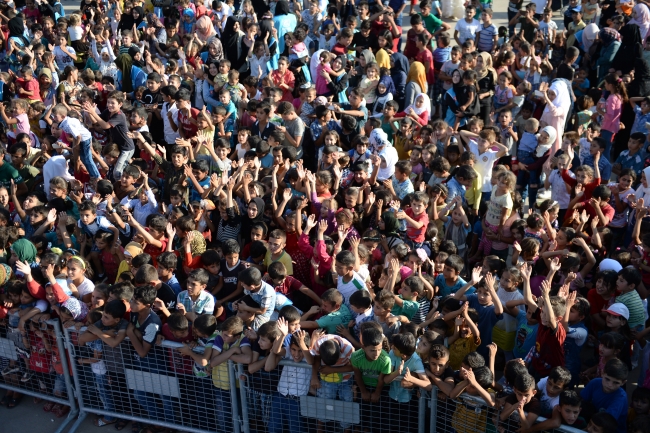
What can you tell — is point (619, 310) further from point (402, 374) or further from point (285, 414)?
point (285, 414)

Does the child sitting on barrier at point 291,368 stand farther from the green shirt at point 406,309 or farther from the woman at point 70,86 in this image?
the woman at point 70,86

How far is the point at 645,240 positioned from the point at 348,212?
2.57 m

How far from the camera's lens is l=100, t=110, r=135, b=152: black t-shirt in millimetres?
8648

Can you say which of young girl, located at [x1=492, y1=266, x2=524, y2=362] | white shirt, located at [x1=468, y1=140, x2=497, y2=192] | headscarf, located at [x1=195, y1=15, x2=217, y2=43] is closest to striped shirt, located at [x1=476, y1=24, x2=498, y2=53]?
white shirt, located at [x1=468, y1=140, x2=497, y2=192]

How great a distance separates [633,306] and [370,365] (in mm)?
2237

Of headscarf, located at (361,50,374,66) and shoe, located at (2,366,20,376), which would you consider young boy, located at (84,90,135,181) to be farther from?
headscarf, located at (361,50,374,66)

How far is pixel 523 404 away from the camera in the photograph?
4.75 meters

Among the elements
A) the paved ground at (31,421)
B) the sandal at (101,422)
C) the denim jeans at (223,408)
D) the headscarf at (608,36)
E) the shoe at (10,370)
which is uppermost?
the headscarf at (608,36)

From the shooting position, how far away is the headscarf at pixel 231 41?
1153 cm

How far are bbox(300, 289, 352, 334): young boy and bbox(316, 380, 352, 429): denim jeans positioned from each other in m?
0.53

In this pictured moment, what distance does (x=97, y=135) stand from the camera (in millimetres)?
9070

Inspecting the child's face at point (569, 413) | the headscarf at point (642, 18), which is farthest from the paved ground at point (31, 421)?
the headscarf at point (642, 18)

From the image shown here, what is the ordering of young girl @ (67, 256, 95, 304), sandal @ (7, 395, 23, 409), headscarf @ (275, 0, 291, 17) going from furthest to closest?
headscarf @ (275, 0, 291, 17)
sandal @ (7, 395, 23, 409)
young girl @ (67, 256, 95, 304)

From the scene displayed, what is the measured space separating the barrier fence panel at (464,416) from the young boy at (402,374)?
164mm
